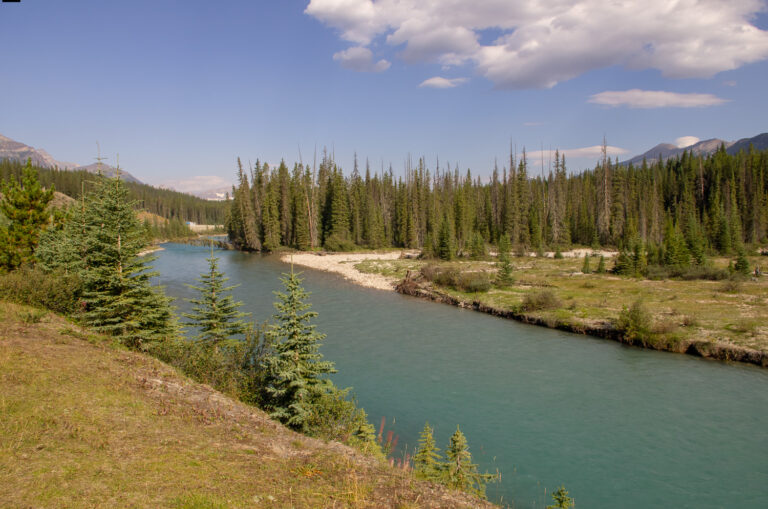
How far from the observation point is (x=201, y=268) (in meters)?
58.9

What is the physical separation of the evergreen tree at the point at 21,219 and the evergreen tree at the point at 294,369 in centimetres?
1870

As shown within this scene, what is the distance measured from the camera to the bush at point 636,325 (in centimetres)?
2553

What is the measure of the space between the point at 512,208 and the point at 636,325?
56.0 m

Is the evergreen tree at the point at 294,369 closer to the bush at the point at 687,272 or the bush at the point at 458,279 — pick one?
the bush at the point at 458,279

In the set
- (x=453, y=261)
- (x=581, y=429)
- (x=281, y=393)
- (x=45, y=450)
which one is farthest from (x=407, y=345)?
(x=453, y=261)

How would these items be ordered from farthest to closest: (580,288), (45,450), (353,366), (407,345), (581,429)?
(580,288) → (407,345) → (353,366) → (581,429) → (45,450)

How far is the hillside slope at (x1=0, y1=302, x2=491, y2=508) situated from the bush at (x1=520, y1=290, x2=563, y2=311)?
25.0 meters

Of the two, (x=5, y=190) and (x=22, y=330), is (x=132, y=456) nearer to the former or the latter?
(x=22, y=330)

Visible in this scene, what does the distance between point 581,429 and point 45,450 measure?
16548 millimetres

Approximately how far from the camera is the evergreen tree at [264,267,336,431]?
42.2 feet

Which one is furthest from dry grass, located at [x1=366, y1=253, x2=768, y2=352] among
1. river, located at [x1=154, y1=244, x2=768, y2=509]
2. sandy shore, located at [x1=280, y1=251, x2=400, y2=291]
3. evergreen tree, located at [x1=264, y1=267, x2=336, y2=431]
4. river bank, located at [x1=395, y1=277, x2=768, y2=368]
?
evergreen tree, located at [x1=264, y1=267, x2=336, y2=431]

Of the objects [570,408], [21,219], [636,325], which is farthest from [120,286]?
[636,325]

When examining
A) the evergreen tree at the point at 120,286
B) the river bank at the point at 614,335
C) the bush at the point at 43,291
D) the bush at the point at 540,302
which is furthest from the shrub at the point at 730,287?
the bush at the point at 43,291

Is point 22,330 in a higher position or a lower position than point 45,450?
higher
